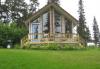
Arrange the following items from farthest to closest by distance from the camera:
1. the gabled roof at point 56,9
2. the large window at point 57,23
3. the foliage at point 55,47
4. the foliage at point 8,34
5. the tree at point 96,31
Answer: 1. the tree at point 96,31
2. the foliage at point 8,34
3. the large window at point 57,23
4. the gabled roof at point 56,9
5. the foliage at point 55,47

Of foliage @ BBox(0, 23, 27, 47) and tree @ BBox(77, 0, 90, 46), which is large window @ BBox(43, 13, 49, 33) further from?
tree @ BBox(77, 0, 90, 46)

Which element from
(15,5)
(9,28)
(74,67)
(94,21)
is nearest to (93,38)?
(94,21)

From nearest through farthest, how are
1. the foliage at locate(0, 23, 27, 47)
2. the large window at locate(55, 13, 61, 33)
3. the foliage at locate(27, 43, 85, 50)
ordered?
the foliage at locate(27, 43, 85, 50), the large window at locate(55, 13, 61, 33), the foliage at locate(0, 23, 27, 47)

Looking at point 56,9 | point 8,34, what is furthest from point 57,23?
point 8,34

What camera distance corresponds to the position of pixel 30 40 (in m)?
30.1

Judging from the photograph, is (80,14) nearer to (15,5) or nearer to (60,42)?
(15,5)

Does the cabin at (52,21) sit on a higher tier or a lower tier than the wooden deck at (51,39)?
higher

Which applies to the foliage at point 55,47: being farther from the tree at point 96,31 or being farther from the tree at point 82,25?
the tree at point 96,31

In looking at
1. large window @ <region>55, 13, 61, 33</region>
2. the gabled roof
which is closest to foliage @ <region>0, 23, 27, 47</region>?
the gabled roof

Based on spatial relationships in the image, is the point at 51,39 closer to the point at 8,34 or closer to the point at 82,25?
the point at 8,34

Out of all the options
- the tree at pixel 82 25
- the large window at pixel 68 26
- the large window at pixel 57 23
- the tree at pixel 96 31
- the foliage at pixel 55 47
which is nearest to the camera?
the foliage at pixel 55 47

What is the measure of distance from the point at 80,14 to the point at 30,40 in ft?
127

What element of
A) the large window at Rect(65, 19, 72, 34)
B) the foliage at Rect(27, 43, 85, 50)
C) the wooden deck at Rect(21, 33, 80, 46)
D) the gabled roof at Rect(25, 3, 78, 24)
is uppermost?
the gabled roof at Rect(25, 3, 78, 24)

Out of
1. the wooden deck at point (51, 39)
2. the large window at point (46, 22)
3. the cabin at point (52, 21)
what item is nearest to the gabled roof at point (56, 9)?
the cabin at point (52, 21)
